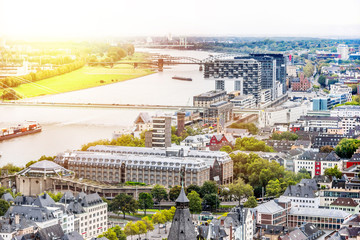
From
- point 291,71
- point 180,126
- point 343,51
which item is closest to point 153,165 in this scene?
point 180,126

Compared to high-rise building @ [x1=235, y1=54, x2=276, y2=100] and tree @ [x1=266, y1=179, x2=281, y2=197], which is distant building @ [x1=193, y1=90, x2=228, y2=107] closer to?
high-rise building @ [x1=235, y1=54, x2=276, y2=100]

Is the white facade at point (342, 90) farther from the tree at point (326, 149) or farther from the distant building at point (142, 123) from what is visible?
the tree at point (326, 149)

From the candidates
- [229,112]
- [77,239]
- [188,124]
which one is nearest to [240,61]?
[229,112]

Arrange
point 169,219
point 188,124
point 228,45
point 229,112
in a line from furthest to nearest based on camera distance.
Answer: point 228,45, point 229,112, point 188,124, point 169,219

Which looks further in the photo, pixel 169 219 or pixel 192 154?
pixel 192 154

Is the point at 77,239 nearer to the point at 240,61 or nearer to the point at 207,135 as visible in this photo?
the point at 207,135

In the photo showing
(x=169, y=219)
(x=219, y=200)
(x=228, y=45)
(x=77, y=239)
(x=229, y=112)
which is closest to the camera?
(x=77, y=239)
